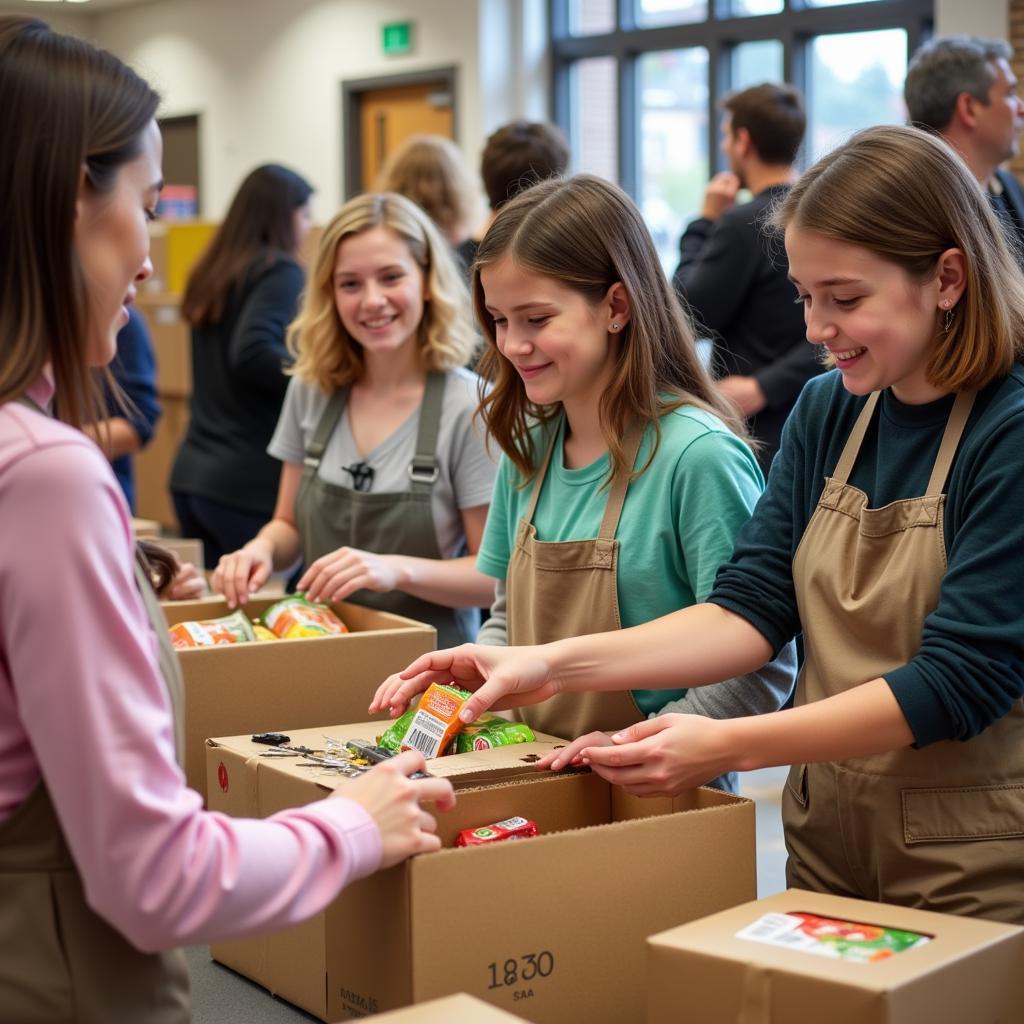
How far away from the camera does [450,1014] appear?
1.02 m

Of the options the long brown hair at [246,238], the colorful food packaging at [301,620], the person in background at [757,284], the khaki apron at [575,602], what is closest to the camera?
the khaki apron at [575,602]

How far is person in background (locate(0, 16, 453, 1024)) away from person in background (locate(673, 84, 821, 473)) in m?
2.34

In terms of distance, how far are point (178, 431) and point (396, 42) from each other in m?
3.21

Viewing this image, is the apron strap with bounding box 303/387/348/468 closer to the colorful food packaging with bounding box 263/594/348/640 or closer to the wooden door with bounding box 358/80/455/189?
the colorful food packaging with bounding box 263/594/348/640

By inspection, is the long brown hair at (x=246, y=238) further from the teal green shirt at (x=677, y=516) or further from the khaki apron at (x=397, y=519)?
the teal green shirt at (x=677, y=516)

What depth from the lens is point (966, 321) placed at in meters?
1.35

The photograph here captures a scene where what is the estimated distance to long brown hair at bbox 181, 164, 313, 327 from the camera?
3723 millimetres

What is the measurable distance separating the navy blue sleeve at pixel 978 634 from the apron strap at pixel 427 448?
124 cm

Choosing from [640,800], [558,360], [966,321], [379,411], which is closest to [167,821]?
[640,800]

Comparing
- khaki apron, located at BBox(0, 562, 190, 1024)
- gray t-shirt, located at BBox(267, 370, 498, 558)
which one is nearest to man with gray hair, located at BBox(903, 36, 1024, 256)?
gray t-shirt, located at BBox(267, 370, 498, 558)

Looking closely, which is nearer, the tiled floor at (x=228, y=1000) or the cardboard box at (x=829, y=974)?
the cardboard box at (x=829, y=974)

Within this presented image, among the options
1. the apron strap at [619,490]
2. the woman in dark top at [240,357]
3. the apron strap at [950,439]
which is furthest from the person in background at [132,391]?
the apron strap at [950,439]

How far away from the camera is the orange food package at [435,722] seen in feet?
4.91

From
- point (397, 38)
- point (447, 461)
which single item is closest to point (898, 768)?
point (447, 461)
